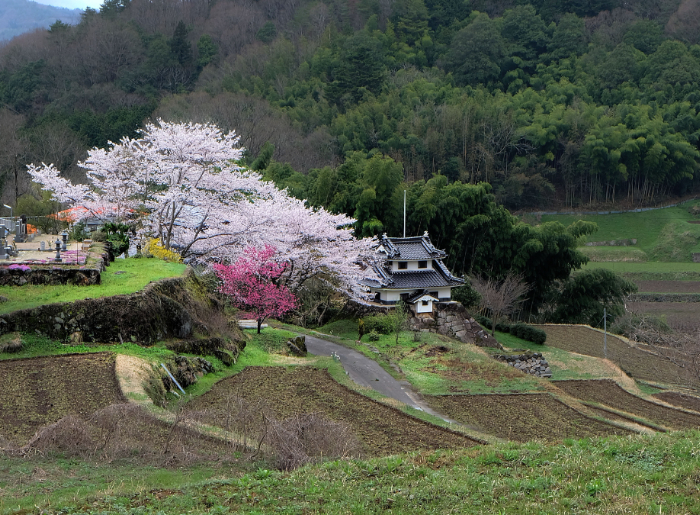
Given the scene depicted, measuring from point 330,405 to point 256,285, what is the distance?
29.3 feet

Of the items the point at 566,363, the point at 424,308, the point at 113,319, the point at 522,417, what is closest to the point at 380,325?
the point at 424,308

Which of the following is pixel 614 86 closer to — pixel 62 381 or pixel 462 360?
pixel 462 360

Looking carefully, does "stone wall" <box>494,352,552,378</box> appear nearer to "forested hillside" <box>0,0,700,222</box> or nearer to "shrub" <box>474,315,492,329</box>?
"shrub" <box>474,315,492,329</box>

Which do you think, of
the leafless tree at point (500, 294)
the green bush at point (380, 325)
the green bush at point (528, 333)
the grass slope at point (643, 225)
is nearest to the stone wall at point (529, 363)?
the green bush at point (380, 325)

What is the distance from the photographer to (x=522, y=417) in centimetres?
1642

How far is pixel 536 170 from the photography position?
66.9 meters

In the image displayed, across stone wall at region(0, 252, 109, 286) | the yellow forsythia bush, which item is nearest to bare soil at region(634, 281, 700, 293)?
the yellow forsythia bush

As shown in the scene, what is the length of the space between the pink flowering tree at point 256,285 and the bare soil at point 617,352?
12294 mm

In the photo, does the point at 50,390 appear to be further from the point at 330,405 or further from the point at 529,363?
the point at 529,363

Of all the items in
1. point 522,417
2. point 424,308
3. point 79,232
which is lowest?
point 522,417

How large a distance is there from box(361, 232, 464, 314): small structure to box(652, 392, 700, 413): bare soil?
362 inches

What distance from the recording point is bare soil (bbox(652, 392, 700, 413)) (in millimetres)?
20688

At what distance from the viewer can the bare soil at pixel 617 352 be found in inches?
1046

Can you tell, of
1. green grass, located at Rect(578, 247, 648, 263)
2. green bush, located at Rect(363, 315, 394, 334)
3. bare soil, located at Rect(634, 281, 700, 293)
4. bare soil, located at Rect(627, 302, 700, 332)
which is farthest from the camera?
green grass, located at Rect(578, 247, 648, 263)
